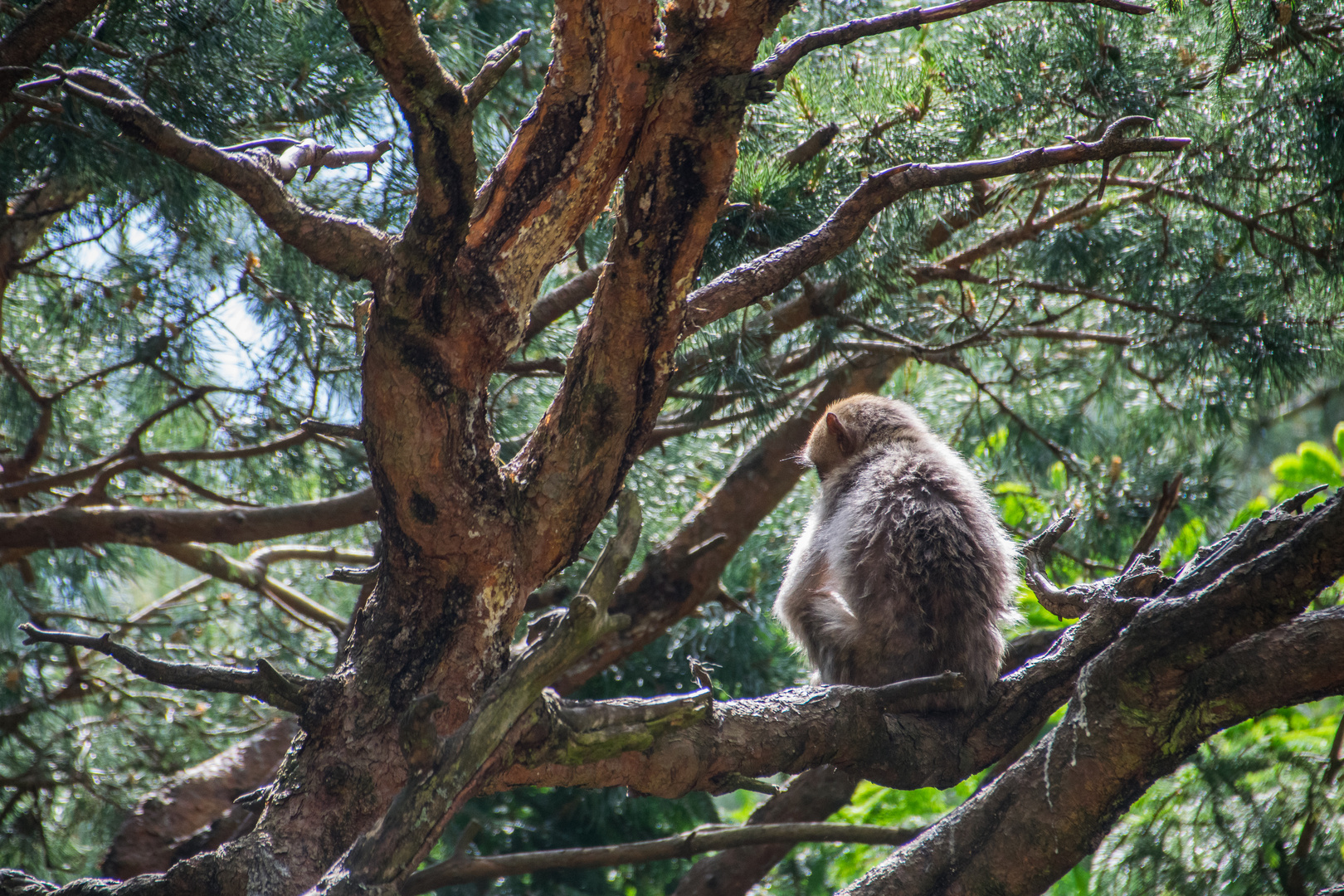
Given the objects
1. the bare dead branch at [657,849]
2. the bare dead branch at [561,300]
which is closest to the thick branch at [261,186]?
the bare dead branch at [561,300]

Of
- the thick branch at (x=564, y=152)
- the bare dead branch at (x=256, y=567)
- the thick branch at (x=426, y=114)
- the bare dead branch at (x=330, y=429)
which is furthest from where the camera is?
the bare dead branch at (x=256, y=567)

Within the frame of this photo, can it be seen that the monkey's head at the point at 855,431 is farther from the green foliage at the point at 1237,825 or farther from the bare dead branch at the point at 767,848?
the green foliage at the point at 1237,825

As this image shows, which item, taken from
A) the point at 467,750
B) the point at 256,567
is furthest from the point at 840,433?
the point at 256,567

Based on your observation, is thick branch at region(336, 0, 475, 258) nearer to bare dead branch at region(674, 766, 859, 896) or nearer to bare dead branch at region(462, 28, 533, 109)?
bare dead branch at region(462, 28, 533, 109)

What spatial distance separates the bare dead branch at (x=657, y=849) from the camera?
→ 252cm

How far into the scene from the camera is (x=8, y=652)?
3.66 metres

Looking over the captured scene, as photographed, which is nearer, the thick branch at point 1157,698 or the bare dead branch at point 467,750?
the bare dead branch at point 467,750

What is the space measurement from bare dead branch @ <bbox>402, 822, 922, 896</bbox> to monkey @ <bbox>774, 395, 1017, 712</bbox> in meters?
0.42

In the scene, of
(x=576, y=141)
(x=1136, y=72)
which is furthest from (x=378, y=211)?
(x=1136, y=72)

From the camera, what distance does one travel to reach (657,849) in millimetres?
2621

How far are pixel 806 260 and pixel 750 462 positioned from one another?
1770mm

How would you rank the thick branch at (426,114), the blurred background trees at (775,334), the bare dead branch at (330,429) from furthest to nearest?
the blurred background trees at (775,334)
the bare dead branch at (330,429)
the thick branch at (426,114)

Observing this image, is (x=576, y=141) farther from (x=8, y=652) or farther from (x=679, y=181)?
(x=8, y=652)

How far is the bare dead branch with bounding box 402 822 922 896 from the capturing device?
252cm
